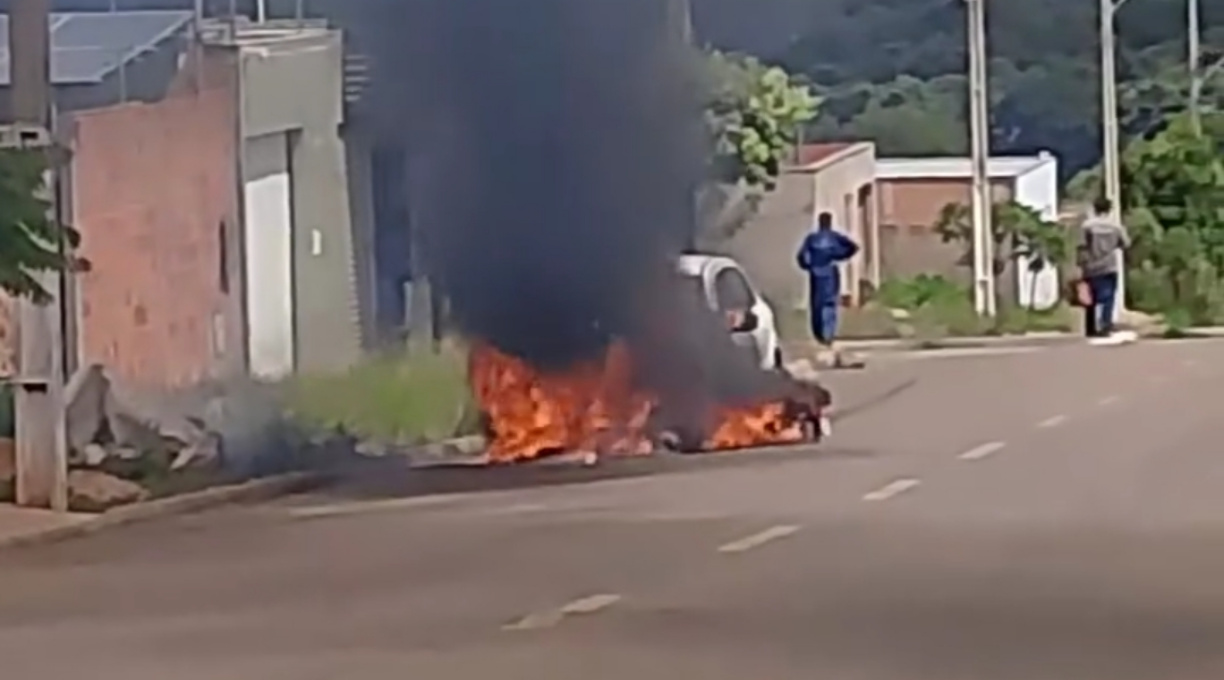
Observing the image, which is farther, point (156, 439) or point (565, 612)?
point (156, 439)

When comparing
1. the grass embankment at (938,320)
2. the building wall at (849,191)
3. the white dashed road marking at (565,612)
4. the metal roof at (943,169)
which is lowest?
the white dashed road marking at (565,612)

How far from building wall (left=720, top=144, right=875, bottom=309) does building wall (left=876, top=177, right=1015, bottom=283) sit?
8.94 ft

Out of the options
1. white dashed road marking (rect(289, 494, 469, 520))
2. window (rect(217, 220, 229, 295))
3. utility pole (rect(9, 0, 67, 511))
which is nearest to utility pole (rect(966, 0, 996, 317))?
window (rect(217, 220, 229, 295))

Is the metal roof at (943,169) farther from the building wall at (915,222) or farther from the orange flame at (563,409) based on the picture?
the orange flame at (563,409)

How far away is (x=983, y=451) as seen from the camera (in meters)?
24.5

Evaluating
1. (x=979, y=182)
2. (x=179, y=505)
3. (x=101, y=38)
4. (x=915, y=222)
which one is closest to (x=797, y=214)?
(x=979, y=182)

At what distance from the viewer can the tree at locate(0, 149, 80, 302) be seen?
68.9 ft

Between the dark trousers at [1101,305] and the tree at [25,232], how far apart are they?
22088mm

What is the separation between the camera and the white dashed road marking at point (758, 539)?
17.8 m

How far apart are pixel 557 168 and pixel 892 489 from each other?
4.61 metres

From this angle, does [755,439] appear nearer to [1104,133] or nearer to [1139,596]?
[1139,596]

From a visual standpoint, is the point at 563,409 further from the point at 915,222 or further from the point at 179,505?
the point at 915,222

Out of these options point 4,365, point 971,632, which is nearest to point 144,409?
point 4,365

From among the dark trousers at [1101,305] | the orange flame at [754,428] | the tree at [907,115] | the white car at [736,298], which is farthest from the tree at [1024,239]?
the orange flame at [754,428]
